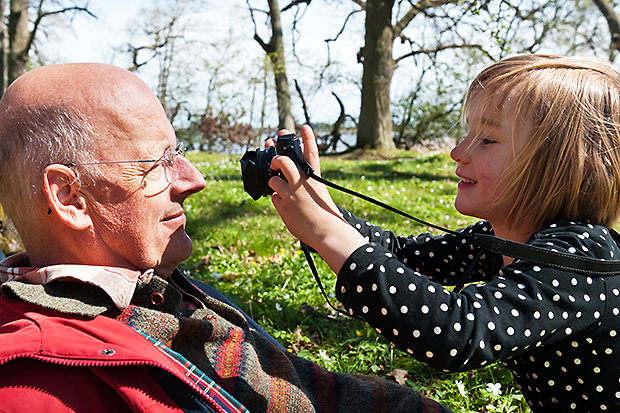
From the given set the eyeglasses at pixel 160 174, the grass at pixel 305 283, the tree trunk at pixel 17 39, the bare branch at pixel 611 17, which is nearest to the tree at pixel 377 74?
the bare branch at pixel 611 17

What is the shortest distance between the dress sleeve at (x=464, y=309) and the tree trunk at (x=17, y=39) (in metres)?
15.0

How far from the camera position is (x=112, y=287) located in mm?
1597

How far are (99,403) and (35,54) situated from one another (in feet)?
60.7

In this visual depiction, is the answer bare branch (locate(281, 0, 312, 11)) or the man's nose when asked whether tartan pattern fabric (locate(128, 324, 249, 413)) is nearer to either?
the man's nose

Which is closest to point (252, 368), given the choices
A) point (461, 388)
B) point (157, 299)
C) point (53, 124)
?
point (157, 299)

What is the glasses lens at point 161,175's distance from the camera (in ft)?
6.14

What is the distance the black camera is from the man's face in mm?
368

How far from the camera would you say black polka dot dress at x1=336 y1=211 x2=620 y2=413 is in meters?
1.44

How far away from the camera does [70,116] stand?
1.68 meters

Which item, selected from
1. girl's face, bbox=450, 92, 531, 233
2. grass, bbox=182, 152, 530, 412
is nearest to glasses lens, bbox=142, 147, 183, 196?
girl's face, bbox=450, 92, 531, 233

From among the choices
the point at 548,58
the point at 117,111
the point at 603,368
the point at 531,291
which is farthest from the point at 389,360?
the point at 117,111

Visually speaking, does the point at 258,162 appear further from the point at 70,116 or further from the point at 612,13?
the point at 612,13

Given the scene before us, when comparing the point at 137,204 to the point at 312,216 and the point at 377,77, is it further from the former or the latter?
the point at 377,77

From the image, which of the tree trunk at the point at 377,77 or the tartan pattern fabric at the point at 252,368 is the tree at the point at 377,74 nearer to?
the tree trunk at the point at 377,77
